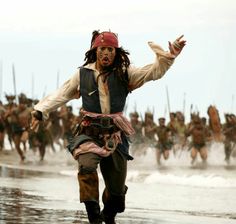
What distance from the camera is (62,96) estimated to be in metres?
9.02

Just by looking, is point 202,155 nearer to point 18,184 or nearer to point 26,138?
point 26,138

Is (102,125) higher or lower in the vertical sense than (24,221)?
higher

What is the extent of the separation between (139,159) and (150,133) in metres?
1.14

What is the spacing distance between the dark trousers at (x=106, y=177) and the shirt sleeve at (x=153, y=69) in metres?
0.58

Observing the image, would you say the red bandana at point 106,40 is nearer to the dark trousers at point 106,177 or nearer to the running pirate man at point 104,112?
the running pirate man at point 104,112

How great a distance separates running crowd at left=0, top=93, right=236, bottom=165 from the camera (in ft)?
111

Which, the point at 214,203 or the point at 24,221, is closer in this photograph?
the point at 24,221

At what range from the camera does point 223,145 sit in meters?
37.0

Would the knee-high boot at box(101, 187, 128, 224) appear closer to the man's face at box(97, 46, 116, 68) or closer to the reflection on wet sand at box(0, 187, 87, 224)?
the reflection on wet sand at box(0, 187, 87, 224)

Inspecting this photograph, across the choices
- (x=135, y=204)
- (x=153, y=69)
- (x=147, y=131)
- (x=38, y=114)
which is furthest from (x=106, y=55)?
(x=147, y=131)

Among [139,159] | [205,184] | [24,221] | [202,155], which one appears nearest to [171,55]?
[24,221]

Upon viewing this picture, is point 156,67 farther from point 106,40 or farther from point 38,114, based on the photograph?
point 38,114

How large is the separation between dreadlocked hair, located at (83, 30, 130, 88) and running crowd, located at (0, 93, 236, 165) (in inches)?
902

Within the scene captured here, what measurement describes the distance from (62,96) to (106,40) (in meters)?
0.59
